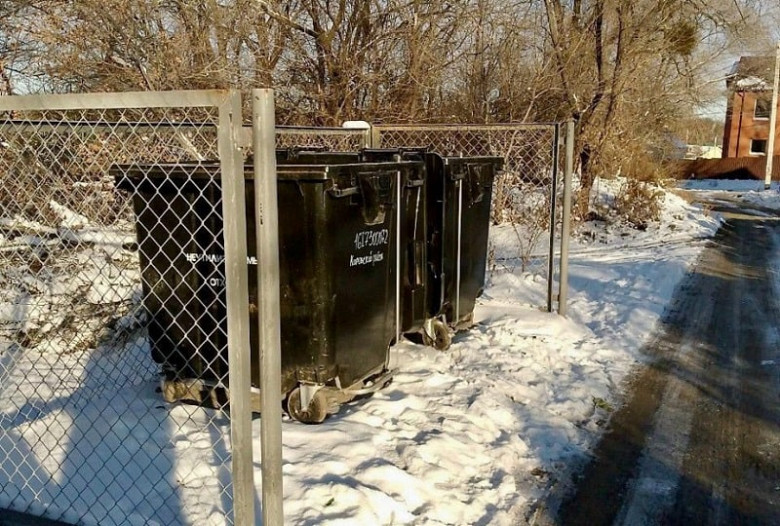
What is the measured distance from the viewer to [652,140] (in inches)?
722

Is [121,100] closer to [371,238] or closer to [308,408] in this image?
[371,238]

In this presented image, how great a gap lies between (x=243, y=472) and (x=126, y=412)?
2.22m

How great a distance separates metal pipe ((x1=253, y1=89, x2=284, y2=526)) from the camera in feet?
7.29

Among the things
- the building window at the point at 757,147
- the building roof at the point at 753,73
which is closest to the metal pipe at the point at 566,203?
the building roof at the point at 753,73

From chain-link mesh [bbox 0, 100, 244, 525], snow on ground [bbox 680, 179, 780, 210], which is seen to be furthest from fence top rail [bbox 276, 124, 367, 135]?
snow on ground [bbox 680, 179, 780, 210]

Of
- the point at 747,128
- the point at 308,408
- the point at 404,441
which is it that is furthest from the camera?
the point at 747,128

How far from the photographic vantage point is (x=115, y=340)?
249 inches

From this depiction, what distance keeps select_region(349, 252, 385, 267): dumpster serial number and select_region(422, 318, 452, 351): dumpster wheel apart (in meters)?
1.50

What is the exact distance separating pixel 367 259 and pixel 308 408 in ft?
3.43

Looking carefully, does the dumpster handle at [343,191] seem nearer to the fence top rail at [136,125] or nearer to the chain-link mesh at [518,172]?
the fence top rail at [136,125]

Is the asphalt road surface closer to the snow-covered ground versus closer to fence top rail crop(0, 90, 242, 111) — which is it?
the snow-covered ground

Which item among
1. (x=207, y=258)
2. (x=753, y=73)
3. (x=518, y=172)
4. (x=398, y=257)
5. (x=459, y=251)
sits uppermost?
(x=753, y=73)

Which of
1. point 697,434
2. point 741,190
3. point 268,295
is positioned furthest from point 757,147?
point 268,295

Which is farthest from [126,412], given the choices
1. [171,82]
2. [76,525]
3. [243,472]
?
[171,82]
